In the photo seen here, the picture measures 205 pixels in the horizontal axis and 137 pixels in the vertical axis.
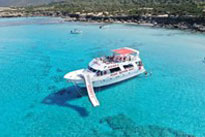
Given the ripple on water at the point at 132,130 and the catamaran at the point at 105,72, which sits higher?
the catamaran at the point at 105,72

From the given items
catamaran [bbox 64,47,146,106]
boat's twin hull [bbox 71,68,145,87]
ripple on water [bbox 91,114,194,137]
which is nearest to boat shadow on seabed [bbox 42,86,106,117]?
boat's twin hull [bbox 71,68,145,87]

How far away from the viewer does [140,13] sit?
363 ft

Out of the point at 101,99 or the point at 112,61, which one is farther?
the point at 112,61

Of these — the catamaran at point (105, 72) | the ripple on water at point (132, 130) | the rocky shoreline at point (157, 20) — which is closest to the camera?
the ripple on water at point (132, 130)

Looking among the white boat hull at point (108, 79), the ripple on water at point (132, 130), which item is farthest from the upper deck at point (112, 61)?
the ripple on water at point (132, 130)

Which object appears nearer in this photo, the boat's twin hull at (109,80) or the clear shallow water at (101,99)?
the clear shallow water at (101,99)

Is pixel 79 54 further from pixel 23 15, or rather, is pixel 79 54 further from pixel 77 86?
pixel 23 15

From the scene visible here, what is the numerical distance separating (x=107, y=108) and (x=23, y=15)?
146388 mm

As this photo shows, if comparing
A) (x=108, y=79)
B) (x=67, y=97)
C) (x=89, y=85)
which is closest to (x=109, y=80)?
(x=108, y=79)

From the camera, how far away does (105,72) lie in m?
30.7

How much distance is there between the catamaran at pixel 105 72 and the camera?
28.6 meters

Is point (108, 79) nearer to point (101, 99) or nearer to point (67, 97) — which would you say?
point (101, 99)

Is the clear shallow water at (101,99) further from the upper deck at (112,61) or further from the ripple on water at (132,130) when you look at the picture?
the upper deck at (112,61)

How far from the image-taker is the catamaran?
28578mm
